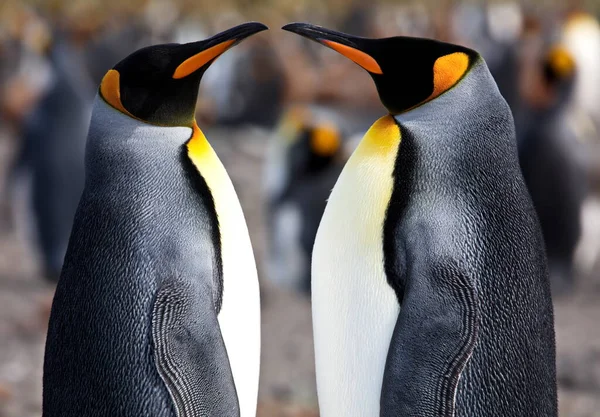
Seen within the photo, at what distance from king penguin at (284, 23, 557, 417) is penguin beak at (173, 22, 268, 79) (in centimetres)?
13

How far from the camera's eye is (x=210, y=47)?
2.63 metres

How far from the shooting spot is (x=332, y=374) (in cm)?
267

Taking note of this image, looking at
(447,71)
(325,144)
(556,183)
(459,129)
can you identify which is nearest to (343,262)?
(459,129)

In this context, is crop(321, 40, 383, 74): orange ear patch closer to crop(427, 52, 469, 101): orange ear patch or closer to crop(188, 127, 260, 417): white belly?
crop(427, 52, 469, 101): orange ear patch

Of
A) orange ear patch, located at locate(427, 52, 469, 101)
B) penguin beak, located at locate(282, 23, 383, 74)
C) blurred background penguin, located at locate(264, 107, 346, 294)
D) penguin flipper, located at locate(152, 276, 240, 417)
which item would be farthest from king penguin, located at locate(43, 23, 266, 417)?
blurred background penguin, located at locate(264, 107, 346, 294)

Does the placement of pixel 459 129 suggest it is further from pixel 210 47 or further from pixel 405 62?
pixel 210 47

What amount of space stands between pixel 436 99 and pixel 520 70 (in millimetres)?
11592

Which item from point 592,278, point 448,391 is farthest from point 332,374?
point 592,278

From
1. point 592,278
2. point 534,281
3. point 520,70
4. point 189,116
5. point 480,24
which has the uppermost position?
point 480,24

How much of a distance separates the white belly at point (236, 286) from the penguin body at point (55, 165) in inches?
232

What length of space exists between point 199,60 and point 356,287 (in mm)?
754

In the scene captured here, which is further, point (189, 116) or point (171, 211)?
point (189, 116)

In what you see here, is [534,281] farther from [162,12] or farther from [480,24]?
[162,12]

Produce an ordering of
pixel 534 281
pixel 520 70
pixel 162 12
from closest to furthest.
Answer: pixel 534 281 < pixel 520 70 < pixel 162 12
